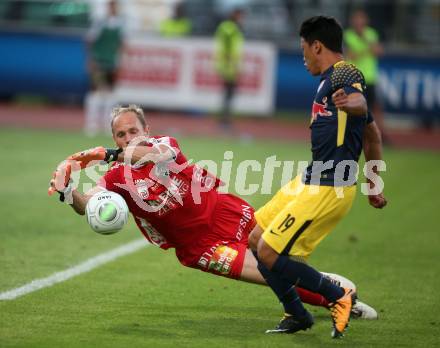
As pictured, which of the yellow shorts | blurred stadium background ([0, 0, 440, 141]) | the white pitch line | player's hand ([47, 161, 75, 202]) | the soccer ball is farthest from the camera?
blurred stadium background ([0, 0, 440, 141])

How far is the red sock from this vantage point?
24.8 ft

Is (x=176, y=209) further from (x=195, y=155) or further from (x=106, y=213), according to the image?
(x=195, y=155)

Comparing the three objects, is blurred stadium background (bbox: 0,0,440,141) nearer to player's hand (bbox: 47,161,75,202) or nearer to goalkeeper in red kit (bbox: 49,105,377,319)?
goalkeeper in red kit (bbox: 49,105,377,319)

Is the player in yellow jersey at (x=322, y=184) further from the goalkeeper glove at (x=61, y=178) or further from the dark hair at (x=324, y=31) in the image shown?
the goalkeeper glove at (x=61, y=178)

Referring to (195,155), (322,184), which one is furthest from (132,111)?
(195,155)

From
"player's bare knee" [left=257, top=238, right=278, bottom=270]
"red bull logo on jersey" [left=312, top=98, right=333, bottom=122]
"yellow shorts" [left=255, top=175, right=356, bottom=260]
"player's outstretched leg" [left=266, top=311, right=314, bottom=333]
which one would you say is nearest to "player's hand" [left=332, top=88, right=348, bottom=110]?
"red bull logo on jersey" [left=312, top=98, right=333, bottom=122]

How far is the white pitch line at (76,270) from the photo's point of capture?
8120 millimetres

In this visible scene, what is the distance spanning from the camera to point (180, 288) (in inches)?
341

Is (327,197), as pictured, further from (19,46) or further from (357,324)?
(19,46)

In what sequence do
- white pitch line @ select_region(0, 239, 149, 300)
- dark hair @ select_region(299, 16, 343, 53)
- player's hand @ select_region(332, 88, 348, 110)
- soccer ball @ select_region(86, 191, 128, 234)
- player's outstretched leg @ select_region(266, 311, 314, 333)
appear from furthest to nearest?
white pitch line @ select_region(0, 239, 149, 300), soccer ball @ select_region(86, 191, 128, 234), player's outstretched leg @ select_region(266, 311, 314, 333), dark hair @ select_region(299, 16, 343, 53), player's hand @ select_region(332, 88, 348, 110)

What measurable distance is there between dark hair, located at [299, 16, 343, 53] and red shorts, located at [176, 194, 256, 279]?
167 centimetres

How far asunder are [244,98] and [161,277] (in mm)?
15021

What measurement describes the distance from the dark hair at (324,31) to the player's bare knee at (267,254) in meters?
1.38

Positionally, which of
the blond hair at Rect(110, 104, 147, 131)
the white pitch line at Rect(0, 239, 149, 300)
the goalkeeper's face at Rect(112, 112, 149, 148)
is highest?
the blond hair at Rect(110, 104, 147, 131)
